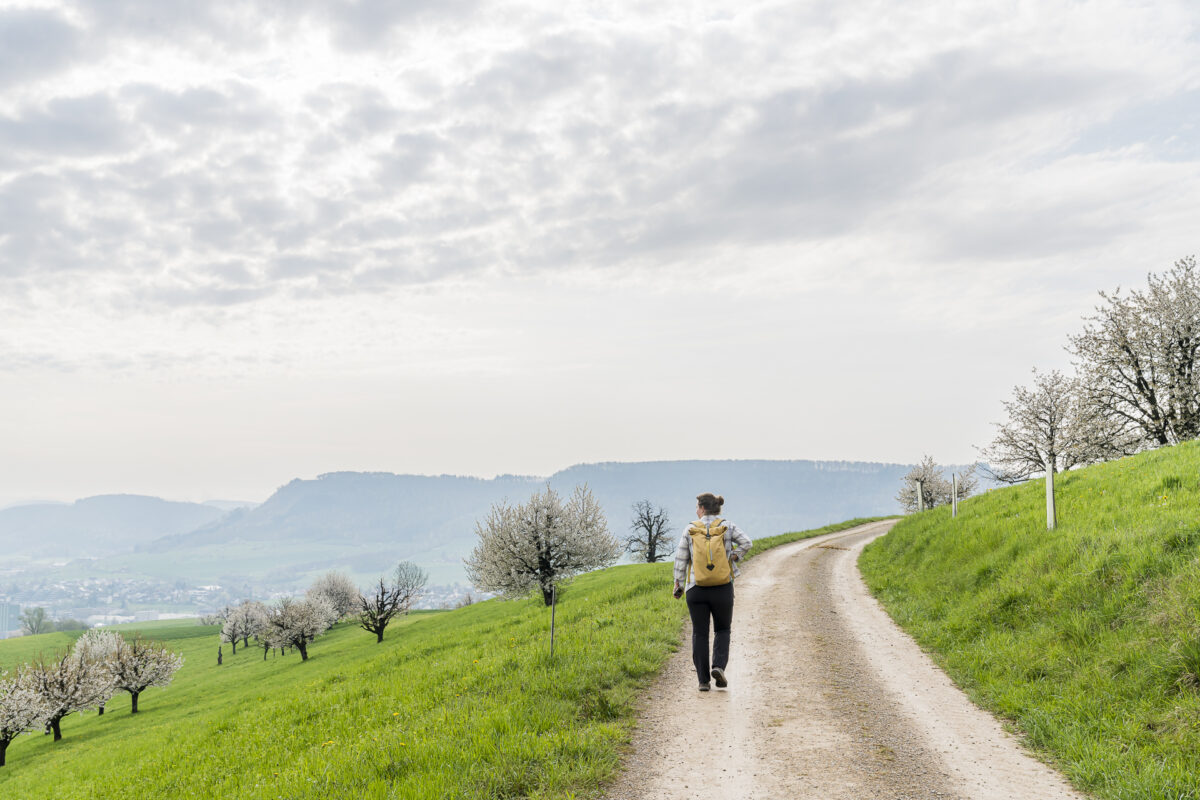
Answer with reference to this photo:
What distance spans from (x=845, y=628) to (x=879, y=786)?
9.12 metres

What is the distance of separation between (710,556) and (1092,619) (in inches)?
267

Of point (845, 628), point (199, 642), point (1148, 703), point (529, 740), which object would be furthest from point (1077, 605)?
point (199, 642)

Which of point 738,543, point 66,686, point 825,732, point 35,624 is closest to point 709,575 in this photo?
point 738,543

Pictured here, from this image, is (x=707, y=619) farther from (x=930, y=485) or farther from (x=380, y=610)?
(x=930, y=485)

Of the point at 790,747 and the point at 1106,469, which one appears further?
the point at 1106,469

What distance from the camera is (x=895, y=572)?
74.8 feet

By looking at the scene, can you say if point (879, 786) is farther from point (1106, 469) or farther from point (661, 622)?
point (1106, 469)

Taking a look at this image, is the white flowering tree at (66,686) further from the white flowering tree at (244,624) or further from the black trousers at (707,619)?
the black trousers at (707,619)

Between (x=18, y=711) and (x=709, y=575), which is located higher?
(x=709, y=575)

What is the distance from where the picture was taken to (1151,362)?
105 ft

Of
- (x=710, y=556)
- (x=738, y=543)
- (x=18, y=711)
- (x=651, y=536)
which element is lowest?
(x=18, y=711)

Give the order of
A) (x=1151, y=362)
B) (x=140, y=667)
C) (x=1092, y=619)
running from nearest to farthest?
(x=1092, y=619)
(x=1151, y=362)
(x=140, y=667)

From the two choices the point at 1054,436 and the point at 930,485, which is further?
the point at 930,485

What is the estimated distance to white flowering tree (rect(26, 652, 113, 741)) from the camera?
45969 millimetres
